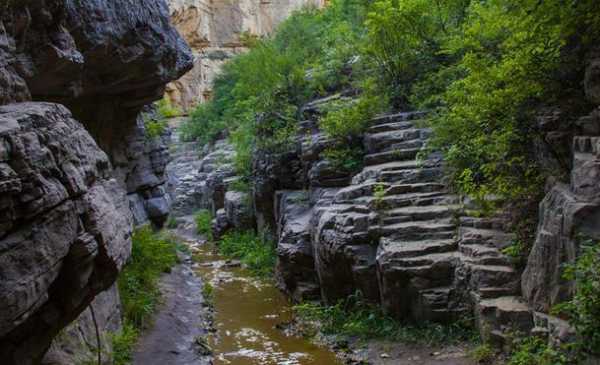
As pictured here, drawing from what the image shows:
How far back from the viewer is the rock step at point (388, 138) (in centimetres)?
1320

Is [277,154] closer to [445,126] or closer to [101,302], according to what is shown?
[445,126]

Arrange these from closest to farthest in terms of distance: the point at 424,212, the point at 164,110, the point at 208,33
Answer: the point at 424,212 < the point at 164,110 < the point at 208,33

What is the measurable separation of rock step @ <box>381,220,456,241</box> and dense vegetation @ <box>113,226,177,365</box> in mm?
4649

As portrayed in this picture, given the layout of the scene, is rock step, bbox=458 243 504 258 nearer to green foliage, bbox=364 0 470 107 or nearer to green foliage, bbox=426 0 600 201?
green foliage, bbox=426 0 600 201

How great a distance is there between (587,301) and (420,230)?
4.75 meters

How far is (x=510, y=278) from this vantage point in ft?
28.9

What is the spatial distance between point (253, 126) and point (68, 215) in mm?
13573

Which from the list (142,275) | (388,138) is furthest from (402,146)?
(142,275)

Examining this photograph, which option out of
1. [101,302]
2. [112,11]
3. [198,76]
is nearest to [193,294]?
[101,302]

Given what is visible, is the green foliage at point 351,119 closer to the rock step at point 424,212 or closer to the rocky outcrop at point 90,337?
the rock step at point 424,212

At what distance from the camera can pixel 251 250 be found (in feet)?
59.8

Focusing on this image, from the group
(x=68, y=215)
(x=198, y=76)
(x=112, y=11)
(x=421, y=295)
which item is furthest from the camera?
(x=198, y=76)

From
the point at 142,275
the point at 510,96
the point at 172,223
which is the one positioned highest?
the point at 510,96

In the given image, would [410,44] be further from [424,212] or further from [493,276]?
[493,276]
